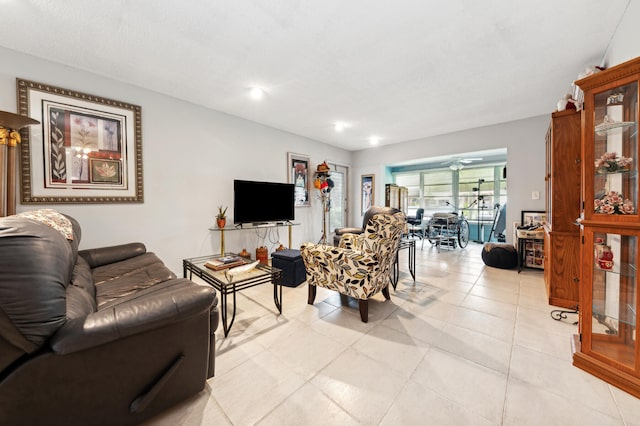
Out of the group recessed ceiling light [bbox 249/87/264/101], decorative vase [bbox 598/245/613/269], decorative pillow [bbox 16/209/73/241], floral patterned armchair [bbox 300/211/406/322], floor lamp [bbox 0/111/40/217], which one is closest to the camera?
decorative vase [bbox 598/245/613/269]

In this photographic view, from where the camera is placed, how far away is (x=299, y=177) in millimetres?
5383

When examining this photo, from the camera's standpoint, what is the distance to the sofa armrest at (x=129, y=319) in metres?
0.99

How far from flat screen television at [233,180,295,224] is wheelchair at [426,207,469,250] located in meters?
3.83

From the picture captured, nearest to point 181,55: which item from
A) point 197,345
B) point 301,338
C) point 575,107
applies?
point 197,345

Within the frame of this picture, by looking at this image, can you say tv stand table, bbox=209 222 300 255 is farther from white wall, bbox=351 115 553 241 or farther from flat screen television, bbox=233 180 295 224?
white wall, bbox=351 115 553 241

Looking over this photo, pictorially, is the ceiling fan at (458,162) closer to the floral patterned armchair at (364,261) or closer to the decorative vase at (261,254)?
the floral patterned armchair at (364,261)

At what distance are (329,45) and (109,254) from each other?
306cm

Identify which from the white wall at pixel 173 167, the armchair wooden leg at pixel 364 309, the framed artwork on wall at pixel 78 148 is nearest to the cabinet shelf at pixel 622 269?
the armchair wooden leg at pixel 364 309

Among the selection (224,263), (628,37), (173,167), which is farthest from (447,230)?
(173,167)

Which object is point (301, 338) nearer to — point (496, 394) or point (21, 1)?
point (496, 394)

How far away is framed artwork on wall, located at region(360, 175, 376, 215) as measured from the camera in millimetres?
6594

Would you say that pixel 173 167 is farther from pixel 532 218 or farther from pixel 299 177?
pixel 532 218

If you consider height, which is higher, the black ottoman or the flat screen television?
the flat screen television

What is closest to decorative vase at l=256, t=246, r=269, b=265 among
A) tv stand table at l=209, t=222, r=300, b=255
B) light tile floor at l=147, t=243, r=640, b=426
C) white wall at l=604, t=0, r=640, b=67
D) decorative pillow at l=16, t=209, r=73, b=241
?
tv stand table at l=209, t=222, r=300, b=255
